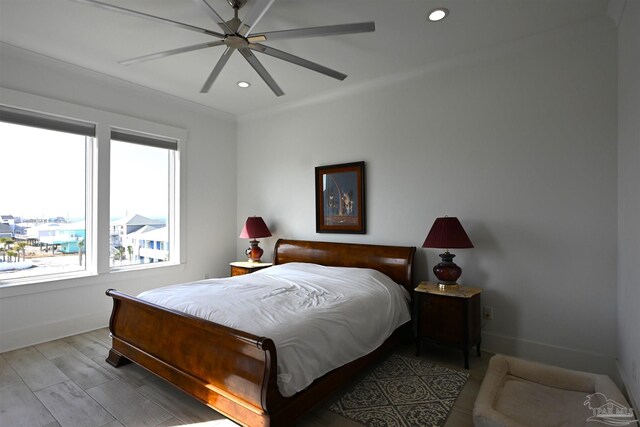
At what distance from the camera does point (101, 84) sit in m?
3.68

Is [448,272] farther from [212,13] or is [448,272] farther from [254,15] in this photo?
[212,13]

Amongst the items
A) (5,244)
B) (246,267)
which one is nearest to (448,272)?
(246,267)

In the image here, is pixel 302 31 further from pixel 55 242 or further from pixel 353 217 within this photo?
pixel 55 242

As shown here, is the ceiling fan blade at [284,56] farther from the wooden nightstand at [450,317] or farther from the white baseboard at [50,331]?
the white baseboard at [50,331]

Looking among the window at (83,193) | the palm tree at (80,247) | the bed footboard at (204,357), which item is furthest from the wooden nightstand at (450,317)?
the palm tree at (80,247)

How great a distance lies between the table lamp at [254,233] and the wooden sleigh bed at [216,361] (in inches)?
72.5

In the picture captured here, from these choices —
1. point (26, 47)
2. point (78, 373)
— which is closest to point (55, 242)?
point (78, 373)

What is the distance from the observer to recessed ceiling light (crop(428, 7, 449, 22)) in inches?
96.5

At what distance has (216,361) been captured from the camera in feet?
6.63

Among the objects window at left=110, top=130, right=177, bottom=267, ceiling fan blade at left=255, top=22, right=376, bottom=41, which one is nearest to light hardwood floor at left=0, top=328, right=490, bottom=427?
window at left=110, top=130, right=177, bottom=267

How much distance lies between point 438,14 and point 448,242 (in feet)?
5.86

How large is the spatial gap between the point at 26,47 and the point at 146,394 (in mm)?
3227

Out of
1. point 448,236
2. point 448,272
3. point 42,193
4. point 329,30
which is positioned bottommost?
point 448,272

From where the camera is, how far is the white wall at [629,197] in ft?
6.46
